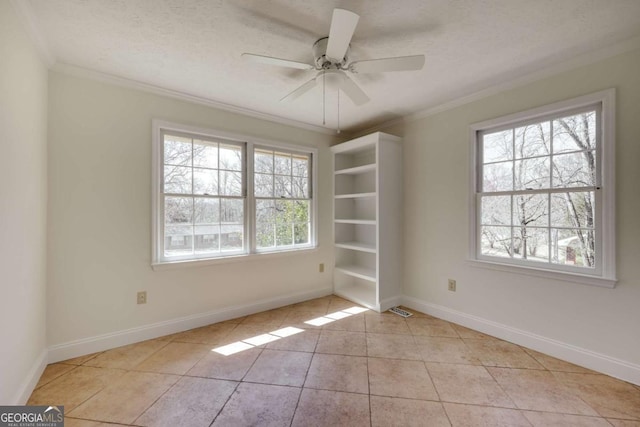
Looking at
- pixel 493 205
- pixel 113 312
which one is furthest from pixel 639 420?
pixel 113 312

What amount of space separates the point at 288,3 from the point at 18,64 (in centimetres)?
164

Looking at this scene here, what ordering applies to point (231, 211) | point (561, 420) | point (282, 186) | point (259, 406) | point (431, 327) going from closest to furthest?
point (561, 420), point (259, 406), point (431, 327), point (231, 211), point (282, 186)

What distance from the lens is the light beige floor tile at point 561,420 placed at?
4.83 feet

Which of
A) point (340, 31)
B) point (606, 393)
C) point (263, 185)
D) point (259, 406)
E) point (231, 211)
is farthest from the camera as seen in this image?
point (263, 185)

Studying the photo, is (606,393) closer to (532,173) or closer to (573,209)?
(573,209)

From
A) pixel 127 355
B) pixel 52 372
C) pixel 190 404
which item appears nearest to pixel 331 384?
pixel 190 404

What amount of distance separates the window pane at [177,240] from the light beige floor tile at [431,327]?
2481 millimetres

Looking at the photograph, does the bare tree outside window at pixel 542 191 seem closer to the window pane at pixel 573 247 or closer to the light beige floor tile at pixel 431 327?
the window pane at pixel 573 247

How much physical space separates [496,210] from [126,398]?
133 inches

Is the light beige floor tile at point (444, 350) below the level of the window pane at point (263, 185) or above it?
below

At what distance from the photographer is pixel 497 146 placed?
2584 mm

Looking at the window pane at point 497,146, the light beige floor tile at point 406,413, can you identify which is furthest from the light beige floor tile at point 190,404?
the window pane at point 497,146

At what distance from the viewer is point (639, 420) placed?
1509 millimetres

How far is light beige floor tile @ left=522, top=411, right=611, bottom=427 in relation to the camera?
1473mm
